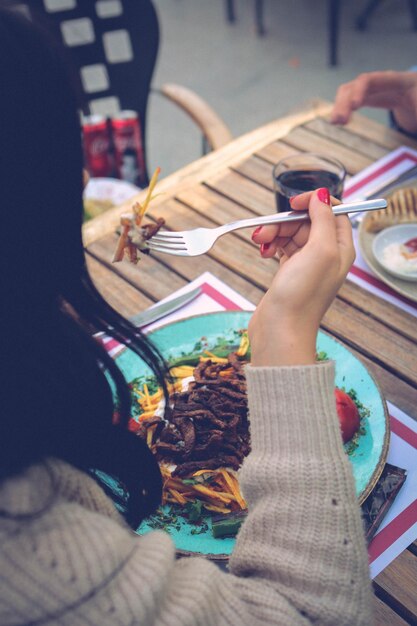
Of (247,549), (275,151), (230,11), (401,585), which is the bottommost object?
(401,585)

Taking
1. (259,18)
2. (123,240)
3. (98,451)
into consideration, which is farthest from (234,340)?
(259,18)

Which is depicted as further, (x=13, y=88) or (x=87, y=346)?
(x=87, y=346)

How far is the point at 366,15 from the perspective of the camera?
4324 millimetres

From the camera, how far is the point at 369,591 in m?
0.77

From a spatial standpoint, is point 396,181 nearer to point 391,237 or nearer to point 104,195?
point 391,237

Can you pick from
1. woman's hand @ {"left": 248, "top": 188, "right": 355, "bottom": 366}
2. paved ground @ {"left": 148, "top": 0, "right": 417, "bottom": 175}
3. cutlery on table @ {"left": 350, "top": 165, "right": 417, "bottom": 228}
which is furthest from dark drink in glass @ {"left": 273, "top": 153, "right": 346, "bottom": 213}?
paved ground @ {"left": 148, "top": 0, "right": 417, "bottom": 175}

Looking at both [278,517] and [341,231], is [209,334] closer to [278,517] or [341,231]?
[341,231]

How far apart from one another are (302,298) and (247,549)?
359mm

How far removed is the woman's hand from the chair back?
4.40 ft

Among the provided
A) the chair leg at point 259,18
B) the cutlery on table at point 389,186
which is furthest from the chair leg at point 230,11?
the cutlery on table at point 389,186

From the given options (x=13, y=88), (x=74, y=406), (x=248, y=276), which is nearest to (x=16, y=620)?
(x=74, y=406)

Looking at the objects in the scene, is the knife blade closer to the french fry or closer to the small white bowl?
the small white bowl

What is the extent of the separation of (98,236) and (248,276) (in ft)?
1.35

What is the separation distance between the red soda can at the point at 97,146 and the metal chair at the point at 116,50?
54 mm
